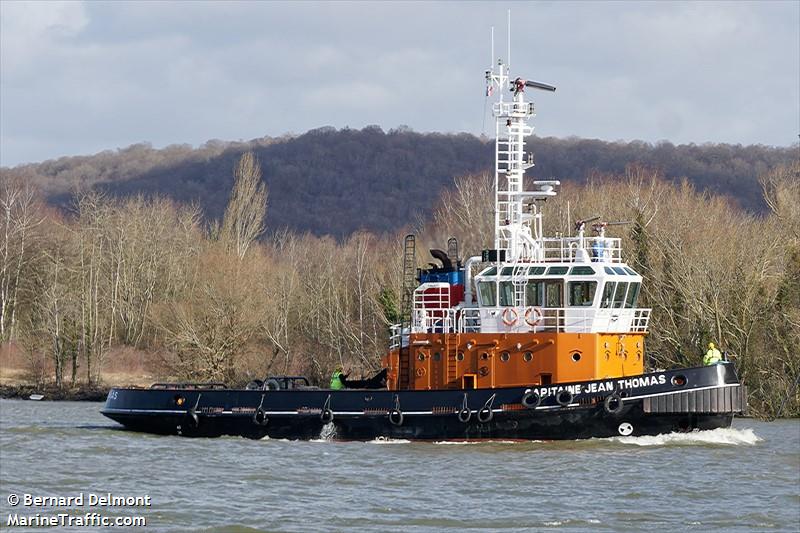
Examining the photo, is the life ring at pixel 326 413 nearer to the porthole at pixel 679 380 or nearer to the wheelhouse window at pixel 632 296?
the wheelhouse window at pixel 632 296

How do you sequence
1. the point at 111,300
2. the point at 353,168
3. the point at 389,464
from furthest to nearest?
the point at 353,168, the point at 111,300, the point at 389,464

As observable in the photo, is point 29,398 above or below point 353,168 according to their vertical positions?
below

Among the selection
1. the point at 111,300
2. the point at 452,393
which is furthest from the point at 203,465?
the point at 111,300

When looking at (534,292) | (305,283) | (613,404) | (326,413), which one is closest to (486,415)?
(613,404)

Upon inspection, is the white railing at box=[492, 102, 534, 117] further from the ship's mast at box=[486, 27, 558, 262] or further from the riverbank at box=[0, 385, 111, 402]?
the riverbank at box=[0, 385, 111, 402]

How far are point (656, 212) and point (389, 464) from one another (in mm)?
20361

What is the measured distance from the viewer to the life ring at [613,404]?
86.8ft

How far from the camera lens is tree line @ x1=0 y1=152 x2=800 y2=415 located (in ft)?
133

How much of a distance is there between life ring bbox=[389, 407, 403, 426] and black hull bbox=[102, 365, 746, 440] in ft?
0.07

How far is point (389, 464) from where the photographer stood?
2488 cm

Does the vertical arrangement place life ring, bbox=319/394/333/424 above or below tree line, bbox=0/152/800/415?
below

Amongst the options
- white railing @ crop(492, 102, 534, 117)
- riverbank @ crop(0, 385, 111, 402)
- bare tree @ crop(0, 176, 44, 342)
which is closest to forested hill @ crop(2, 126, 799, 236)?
bare tree @ crop(0, 176, 44, 342)

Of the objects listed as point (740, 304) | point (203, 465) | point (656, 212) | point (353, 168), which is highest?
point (353, 168)

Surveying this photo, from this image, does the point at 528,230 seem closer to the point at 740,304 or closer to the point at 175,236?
the point at 740,304
